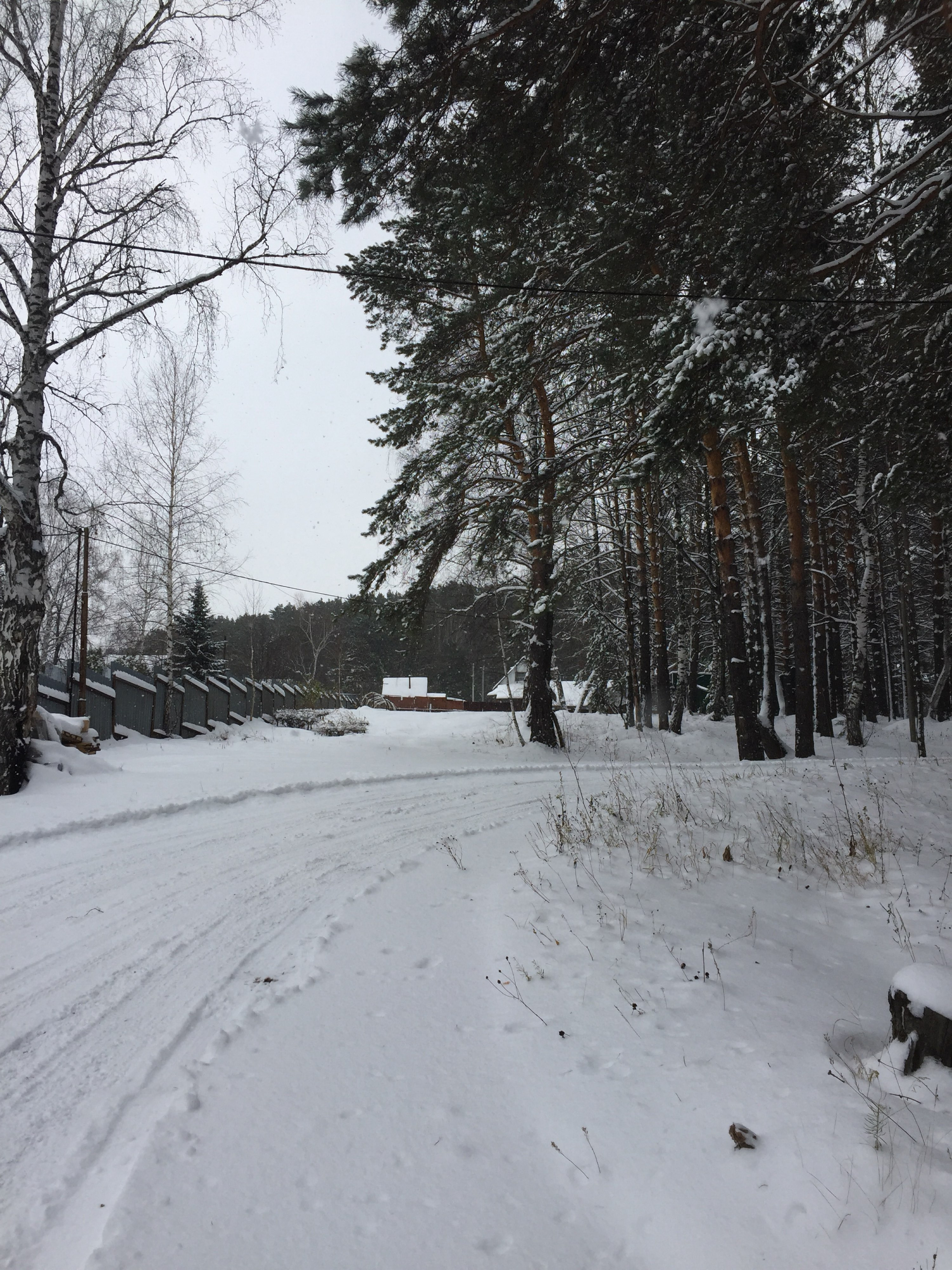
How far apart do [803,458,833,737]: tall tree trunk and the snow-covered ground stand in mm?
11074

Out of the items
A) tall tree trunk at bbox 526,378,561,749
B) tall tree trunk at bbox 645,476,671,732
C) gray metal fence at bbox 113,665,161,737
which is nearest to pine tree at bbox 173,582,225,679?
gray metal fence at bbox 113,665,161,737

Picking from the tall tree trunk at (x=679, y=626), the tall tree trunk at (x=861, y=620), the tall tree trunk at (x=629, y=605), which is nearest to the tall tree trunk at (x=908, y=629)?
the tall tree trunk at (x=861, y=620)

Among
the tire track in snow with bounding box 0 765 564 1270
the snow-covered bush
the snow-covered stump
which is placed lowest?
the snow-covered bush

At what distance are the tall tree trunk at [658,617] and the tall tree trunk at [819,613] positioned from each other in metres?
3.71

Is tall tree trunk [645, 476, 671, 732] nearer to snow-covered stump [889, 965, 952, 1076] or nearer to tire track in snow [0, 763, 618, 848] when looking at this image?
tire track in snow [0, 763, 618, 848]

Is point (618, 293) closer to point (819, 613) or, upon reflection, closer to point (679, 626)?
point (819, 613)

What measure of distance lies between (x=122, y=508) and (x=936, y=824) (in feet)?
45.6

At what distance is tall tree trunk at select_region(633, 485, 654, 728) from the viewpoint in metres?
17.5

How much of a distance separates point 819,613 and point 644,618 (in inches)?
176

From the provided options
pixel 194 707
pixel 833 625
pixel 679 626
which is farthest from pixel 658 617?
pixel 194 707

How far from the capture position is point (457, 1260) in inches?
70.1

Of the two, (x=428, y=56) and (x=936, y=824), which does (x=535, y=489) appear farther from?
(x=936, y=824)

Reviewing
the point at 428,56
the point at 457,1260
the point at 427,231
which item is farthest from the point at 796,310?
the point at 427,231

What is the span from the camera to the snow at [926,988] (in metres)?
2.34
